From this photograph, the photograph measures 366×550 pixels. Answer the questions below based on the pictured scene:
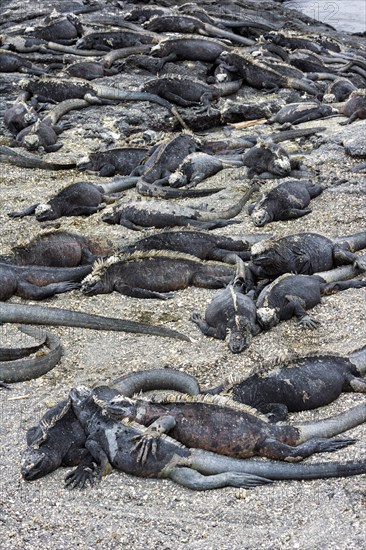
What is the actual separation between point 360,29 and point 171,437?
69.8 feet

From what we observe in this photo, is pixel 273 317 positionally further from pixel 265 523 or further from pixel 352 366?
pixel 265 523

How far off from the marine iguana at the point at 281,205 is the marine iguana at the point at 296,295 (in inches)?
54.8

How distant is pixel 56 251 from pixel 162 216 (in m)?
1.21

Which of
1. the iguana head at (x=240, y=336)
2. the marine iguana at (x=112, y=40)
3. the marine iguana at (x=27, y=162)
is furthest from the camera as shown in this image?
the marine iguana at (x=112, y=40)

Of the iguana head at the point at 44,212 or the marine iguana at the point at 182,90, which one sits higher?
the iguana head at the point at 44,212

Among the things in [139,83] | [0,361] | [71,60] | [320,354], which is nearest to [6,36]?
[71,60]

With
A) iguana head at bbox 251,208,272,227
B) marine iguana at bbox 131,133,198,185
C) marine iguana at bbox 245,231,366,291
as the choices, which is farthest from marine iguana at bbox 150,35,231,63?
marine iguana at bbox 245,231,366,291

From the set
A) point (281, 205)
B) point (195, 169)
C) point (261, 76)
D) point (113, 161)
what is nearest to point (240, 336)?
point (281, 205)

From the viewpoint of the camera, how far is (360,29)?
23.8 metres

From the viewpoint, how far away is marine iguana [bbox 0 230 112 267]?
23.2ft

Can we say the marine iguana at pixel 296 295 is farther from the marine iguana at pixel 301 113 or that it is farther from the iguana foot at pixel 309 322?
the marine iguana at pixel 301 113

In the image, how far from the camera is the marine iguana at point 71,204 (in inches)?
326

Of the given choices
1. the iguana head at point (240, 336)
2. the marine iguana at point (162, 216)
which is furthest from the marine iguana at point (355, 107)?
the iguana head at point (240, 336)

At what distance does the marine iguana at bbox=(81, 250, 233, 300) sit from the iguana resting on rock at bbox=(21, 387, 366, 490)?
2169mm
